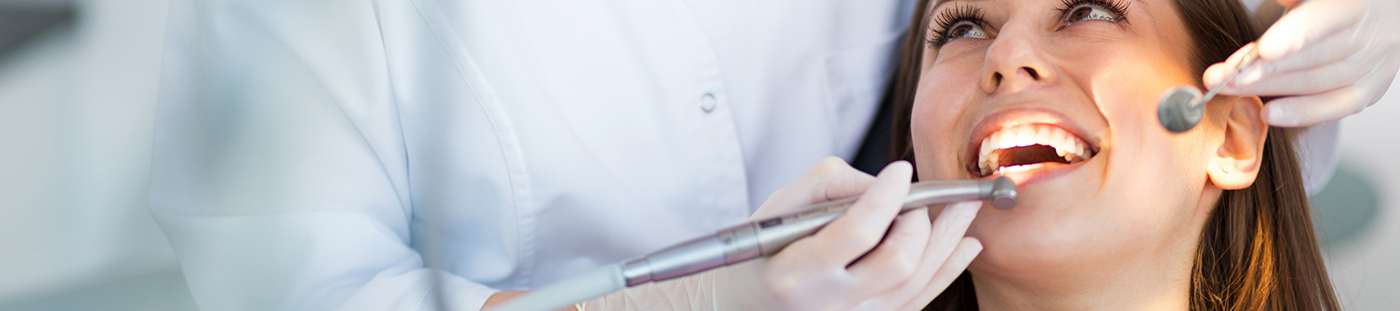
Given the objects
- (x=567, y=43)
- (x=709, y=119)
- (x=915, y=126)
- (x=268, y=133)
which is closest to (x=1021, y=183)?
(x=915, y=126)

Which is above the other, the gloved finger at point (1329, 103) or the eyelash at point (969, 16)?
the eyelash at point (969, 16)

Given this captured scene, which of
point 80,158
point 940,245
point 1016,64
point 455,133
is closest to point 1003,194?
point 940,245

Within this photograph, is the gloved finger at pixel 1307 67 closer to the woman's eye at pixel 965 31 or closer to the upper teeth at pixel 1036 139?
the upper teeth at pixel 1036 139

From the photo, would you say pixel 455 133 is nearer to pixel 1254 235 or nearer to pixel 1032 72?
pixel 1032 72

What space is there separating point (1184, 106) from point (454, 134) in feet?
3.03

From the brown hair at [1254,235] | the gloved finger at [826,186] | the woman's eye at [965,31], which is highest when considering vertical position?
the woman's eye at [965,31]

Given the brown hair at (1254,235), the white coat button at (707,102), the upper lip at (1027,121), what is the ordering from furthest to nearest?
the white coat button at (707,102) → the brown hair at (1254,235) → the upper lip at (1027,121)

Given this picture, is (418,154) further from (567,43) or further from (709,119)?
(709,119)

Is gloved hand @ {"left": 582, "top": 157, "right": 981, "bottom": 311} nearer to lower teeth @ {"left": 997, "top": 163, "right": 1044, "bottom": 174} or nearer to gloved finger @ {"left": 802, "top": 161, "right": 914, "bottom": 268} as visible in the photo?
gloved finger @ {"left": 802, "top": 161, "right": 914, "bottom": 268}

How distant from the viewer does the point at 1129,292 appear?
1.02 m

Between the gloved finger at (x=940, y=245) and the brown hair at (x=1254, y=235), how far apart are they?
1.40ft

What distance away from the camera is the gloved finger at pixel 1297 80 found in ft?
2.92

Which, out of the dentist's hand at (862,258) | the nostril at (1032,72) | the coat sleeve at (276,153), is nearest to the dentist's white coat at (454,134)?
the coat sleeve at (276,153)

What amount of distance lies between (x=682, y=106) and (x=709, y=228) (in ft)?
0.72
